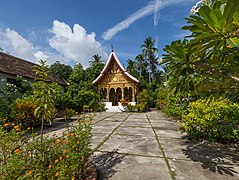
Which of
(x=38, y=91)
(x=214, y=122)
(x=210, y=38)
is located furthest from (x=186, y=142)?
(x=38, y=91)

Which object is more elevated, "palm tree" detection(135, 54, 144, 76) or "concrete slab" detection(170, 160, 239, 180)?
"palm tree" detection(135, 54, 144, 76)

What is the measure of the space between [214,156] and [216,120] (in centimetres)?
130

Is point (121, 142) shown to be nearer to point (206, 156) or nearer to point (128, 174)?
point (128, 174)

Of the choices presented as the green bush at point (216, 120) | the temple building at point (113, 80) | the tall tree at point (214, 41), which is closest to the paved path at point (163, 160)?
the green bush at point (216, 120)

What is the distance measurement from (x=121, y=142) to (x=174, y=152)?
1.56m

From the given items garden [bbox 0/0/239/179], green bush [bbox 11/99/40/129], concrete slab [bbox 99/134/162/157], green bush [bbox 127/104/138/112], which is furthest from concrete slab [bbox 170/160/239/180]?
green bush [bbox 127/104/138/112]

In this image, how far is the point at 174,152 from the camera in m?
3.54

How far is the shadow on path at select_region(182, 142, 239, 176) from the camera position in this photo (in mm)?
2736

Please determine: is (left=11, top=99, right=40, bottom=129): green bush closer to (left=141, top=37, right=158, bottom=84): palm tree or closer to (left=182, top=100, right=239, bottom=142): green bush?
(left=182, top=100, right=239, bottom=142): green bush

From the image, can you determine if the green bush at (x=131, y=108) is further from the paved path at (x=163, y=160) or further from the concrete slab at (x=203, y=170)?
the concrete slab at (x=203, y=170)

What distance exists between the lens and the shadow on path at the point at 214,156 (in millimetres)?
2736

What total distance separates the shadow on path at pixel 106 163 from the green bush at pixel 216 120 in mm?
2773

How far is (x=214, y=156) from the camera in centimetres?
331

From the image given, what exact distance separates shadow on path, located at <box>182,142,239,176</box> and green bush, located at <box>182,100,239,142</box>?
0.43 m
